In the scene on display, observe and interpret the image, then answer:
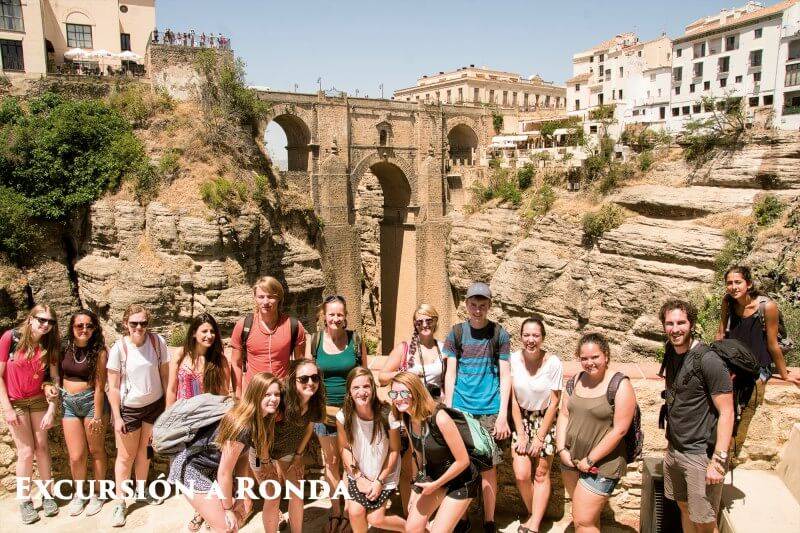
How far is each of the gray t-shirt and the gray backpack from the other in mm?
2934

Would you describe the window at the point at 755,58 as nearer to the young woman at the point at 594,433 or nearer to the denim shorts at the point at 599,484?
Result: the young woman at the point at 594,433

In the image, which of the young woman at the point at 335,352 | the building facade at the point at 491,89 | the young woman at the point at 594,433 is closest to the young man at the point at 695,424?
the young woman at the point at 594,433

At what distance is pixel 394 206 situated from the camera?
3070 centimetres

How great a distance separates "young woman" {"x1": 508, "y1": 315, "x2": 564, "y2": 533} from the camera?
4.11m

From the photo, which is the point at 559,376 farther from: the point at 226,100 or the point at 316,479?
the point at 226,100

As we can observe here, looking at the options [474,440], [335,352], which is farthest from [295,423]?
[474,440]

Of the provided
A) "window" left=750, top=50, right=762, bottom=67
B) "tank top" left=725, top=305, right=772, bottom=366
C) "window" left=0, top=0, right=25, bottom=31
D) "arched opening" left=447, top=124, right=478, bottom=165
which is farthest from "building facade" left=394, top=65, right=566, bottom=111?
"tank top" left=725, top=305, right=772, bottom=366

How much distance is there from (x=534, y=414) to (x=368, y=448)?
3.99 ft

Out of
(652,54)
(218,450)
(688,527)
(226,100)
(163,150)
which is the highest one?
(652,54)

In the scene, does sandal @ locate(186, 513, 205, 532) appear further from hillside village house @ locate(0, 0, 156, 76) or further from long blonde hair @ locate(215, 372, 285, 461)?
hillside village house @ locate(0, 0, 156, 76)

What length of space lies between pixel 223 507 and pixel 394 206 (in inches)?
1072

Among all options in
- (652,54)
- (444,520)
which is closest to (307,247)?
(444,520)

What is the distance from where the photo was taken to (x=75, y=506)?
4.72 metres

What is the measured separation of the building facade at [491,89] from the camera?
43906 millimetres
